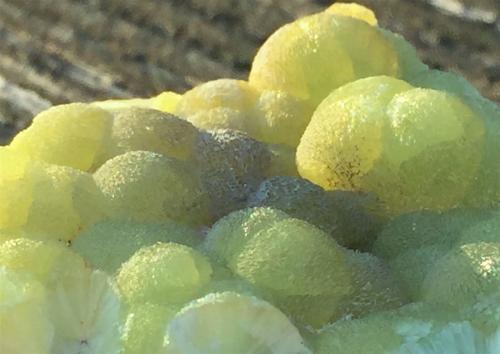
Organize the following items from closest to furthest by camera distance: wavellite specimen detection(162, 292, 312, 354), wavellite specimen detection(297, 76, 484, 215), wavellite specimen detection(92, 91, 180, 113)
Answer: wavellite specimen detection(162, 292, 312, 354) < wavellite specimen detection(297, 76, 484, 215) < wavellite specimen detection(92, 91, 180, 113)

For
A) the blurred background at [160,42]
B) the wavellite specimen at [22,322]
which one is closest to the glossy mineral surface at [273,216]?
the wavellite specimen at [22,322]

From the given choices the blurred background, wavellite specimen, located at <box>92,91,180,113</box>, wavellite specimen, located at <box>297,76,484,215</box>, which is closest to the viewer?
wavellite specimen, located at <box>297,76,484,215</box>

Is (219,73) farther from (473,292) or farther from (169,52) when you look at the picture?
(473,292)

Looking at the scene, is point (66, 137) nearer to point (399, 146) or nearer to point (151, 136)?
point (151, 136)

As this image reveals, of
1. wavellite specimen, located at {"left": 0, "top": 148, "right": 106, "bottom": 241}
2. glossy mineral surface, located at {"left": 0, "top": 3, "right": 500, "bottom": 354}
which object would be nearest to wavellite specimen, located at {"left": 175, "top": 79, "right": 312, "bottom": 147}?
glossy mineral surface, located at {"left": 0, "top": 3, "right": 500, "bottom": 354}

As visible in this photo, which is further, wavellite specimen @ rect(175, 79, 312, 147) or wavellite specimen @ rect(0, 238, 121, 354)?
wavellite specimen @ rect(175, 79, 312, 147)

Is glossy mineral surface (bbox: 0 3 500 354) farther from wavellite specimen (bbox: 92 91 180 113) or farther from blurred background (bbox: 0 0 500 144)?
blurred background (bbox: 0 0 500 144)

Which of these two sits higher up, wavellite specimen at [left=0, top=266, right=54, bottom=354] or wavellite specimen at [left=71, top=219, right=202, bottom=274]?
wavellite specimen at [left=71, top=219, right=202, bottom=274]
